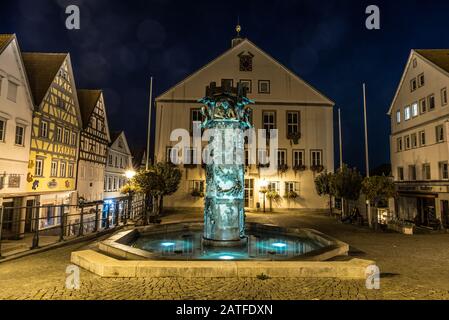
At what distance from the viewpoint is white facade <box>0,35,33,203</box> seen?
16844 millimetres

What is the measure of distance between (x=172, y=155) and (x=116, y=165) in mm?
9728

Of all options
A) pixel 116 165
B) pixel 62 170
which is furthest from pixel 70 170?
pixel 116 165

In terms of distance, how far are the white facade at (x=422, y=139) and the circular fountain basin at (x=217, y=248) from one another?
54.3ft

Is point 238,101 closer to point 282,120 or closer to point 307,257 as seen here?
point 307,257

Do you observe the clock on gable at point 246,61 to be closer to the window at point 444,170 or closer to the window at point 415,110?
the window at point 415,110

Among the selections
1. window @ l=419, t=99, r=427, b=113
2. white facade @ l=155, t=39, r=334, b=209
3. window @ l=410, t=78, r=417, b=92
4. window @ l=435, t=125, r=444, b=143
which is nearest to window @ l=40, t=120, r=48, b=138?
white facade @ l=155, t=39, r=334, b=209

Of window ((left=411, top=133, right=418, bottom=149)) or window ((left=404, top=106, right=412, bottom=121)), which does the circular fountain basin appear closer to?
window ((left=411, top=133, right=418, bottom=149))

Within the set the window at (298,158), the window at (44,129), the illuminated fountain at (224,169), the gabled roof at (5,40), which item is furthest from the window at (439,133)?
the gabled roof at (5,40)

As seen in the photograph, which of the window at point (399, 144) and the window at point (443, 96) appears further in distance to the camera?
the window at point (399, 144)

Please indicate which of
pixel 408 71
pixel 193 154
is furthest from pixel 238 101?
pixel 408 71

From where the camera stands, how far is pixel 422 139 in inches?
1048

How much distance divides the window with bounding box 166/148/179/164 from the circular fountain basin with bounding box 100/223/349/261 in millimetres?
16171

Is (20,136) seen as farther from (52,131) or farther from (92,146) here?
(92,146)

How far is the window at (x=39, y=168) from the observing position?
20075mm
